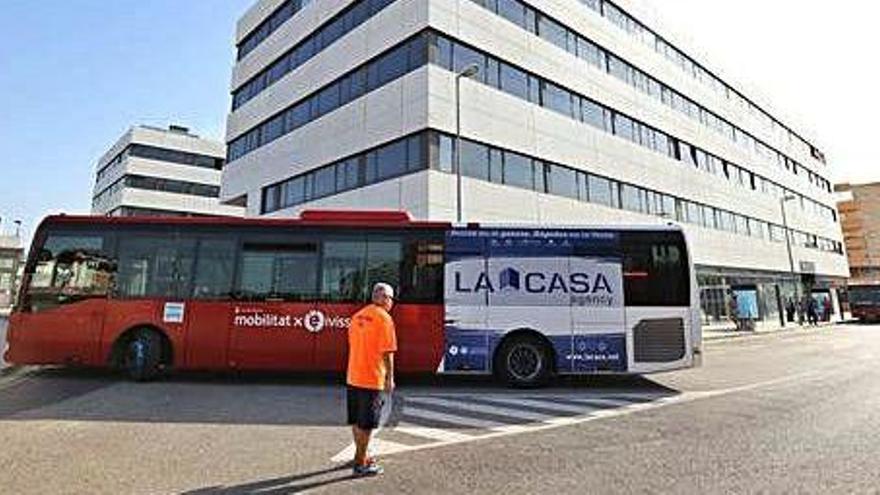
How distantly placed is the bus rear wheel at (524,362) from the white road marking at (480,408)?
5.05ft

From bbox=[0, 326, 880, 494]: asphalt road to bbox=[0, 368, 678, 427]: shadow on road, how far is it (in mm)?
41

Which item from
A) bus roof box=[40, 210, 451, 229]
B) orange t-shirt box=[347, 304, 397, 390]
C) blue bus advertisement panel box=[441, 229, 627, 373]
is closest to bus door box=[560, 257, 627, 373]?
blue bus advertisement panel box=[441, 229, 627, 373]

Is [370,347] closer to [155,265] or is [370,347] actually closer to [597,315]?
[597,315]

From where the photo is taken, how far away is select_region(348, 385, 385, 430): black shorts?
5.37 meters

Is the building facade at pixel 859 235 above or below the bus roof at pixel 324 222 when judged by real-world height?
above

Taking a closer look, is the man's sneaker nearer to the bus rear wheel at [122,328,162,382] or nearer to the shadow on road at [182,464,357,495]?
the shadow on road at [182,464,357,495]

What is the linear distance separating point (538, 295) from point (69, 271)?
30.1 feet

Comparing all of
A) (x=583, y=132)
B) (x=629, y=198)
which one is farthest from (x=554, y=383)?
(x=629, y=198)

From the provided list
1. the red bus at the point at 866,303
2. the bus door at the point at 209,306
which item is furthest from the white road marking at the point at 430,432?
the red bus at the point at 866,303

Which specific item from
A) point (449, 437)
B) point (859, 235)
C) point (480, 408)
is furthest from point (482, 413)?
point (859, 235)

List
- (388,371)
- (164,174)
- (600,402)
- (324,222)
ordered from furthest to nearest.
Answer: (164,174) < (324,222) < (600,402) < (388,371)

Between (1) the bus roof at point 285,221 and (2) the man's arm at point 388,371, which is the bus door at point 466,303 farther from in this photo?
(2) the man's arm at point 388,371

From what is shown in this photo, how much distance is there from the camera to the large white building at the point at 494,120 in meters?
23.1

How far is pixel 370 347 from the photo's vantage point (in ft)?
18.0
